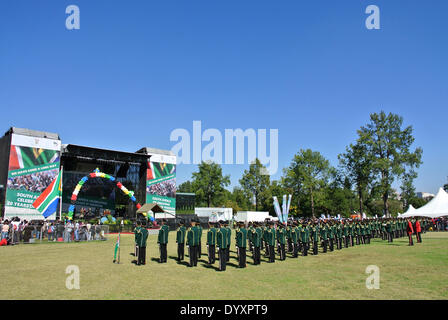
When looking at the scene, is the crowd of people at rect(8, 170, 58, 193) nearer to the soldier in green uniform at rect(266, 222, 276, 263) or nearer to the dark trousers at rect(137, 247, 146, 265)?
the dark trousers at rect(137, 247, 146, 265)

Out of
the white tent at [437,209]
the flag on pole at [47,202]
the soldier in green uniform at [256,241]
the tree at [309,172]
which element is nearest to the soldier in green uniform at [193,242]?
the soldier in green uniform at [256,241]

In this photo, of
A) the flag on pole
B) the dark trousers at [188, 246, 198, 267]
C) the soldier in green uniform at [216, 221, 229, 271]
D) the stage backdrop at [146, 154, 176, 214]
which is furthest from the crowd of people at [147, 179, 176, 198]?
the soldier in green uniform at [216, 221, 229, 271]

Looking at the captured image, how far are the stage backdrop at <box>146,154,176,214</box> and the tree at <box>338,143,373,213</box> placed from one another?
2604 cm

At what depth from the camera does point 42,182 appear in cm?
3544

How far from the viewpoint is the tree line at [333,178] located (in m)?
43.7

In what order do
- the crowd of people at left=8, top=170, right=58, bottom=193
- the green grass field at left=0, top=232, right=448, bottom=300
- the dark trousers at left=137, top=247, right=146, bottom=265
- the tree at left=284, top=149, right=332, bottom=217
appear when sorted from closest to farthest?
the green grass field at left=0, top=232, right=448, bottom=300, the dark trousers at left=137, top=247, right=146, bottom=265, the crowd of people at left=8, top=170, right=58, bottom=193, the tree at left=284, top=149, right=332, bottom=217

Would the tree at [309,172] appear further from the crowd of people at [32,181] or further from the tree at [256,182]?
the crowd of people at [32,181]

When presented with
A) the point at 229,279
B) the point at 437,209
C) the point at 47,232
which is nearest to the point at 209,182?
the point at 437,209

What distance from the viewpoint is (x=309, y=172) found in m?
61.7

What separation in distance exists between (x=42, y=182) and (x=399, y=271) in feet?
117

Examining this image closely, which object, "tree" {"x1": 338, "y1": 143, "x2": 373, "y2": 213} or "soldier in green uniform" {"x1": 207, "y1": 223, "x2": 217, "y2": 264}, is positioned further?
"tree" {"x1": 338, "y1": 143, "x2": 373, "y2": 213}

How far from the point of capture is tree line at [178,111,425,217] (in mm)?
43688

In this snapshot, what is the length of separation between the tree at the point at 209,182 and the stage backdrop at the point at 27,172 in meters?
37.5
